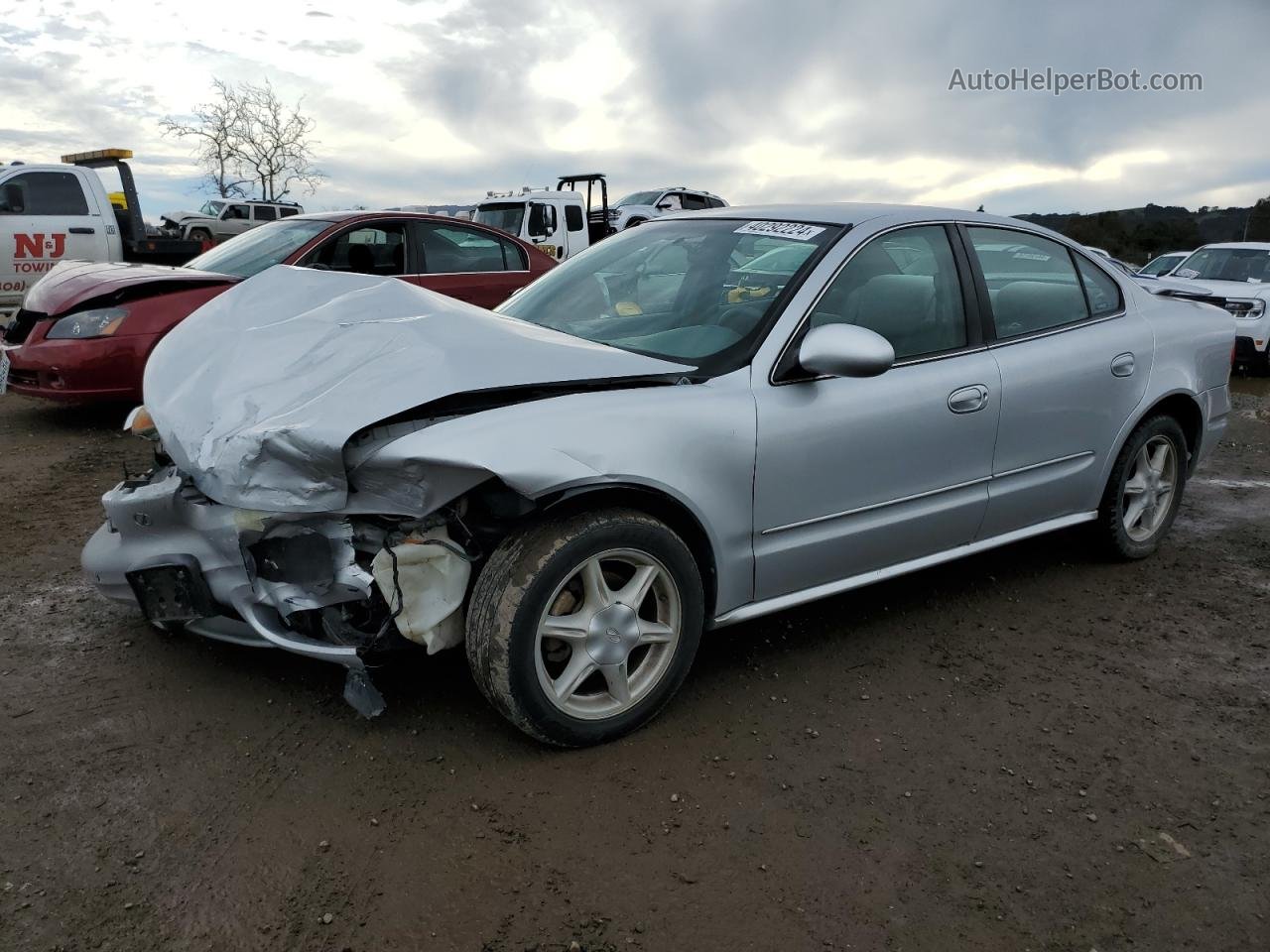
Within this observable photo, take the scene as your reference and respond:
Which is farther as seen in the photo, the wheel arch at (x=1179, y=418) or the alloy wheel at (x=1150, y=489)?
the alloy wheel at (x=1150, y=489)

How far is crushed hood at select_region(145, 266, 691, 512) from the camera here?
8.46 ft

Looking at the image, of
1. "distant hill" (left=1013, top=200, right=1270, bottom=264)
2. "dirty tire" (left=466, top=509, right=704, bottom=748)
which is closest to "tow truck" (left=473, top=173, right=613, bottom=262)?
"dirty tire" (left=466, top=509, right=704, bottom=748)

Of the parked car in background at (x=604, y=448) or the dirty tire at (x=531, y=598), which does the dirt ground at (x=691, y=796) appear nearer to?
the dirty tire at (x=531, y=598)

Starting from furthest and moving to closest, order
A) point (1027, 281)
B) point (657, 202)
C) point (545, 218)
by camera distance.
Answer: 1. point (657, 202)
2. point (545, 218)
3. point (1027, 281)

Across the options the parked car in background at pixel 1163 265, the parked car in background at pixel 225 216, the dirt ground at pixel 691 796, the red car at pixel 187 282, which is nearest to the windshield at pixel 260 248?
the red car at pixel 187 282

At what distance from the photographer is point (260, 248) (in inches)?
278

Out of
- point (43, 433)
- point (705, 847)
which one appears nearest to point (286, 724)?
point (705, 847)

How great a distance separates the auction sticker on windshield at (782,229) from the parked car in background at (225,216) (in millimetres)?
24073

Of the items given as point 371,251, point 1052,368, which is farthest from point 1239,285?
point 371,251

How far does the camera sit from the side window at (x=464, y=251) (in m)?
7.43

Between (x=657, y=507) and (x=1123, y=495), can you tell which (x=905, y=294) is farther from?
(x=1123, y=495)

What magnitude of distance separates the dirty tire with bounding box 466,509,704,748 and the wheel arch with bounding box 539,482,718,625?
4cm

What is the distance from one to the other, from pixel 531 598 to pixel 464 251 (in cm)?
562

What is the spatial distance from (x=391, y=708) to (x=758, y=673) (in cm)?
123
